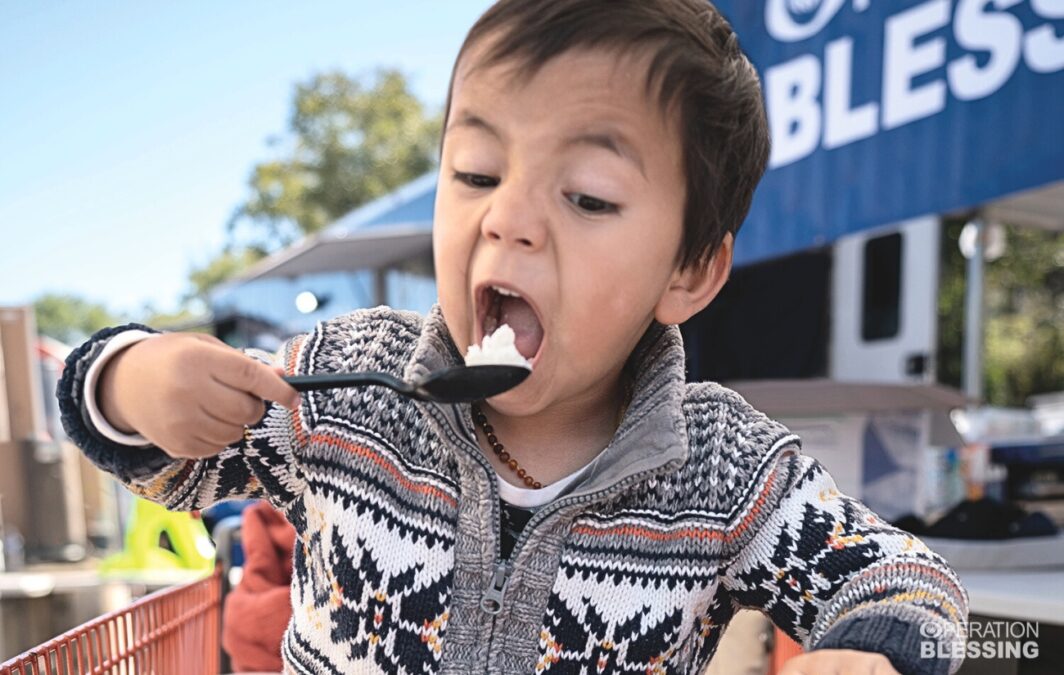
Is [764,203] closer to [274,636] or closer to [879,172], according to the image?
[879,172]

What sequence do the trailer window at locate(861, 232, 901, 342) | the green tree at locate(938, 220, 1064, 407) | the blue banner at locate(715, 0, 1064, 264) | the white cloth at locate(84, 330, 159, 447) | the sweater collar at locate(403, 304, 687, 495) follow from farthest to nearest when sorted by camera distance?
the green tree at locate(938, 220, 1064, 407), the trailer window at locate(861, 232, 901, 342), the blue banner at locate(715, 0, 1064, 264), the sweater collar at locate(403, 304, 687, 495), the white cloth at locate(84, 330, 159, 447)

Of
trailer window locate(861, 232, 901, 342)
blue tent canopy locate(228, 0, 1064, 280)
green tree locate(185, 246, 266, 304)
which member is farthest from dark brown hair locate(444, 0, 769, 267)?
green tree locate(185, 246, 266, 304)

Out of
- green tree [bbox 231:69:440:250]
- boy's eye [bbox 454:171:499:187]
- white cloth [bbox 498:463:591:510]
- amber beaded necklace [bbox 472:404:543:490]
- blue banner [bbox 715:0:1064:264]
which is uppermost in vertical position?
green tree [bbox 231:69:440:250]

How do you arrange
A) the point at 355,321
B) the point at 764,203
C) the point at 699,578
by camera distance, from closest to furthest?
the point at 699,578 < the point at 355,321 < the point at 764,203

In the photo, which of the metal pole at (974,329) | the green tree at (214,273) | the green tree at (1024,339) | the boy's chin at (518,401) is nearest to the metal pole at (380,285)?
the metal pole at (974,329)

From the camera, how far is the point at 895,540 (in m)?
0.95

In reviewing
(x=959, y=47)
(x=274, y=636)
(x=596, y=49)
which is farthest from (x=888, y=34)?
(x=274, y=636)

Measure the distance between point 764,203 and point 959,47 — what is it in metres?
1.16

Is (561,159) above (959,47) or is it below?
below

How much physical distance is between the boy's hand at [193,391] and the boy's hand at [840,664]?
563 millimetres

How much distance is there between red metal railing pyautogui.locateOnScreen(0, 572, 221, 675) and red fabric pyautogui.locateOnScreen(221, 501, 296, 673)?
57 mm

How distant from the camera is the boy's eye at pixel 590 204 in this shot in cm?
92

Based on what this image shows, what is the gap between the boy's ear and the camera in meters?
1.06

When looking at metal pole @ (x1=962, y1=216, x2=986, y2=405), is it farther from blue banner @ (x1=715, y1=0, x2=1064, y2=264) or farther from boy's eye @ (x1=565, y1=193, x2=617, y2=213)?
boy's eye @ (x1=565, y1=193, x2=617, y2=213)
